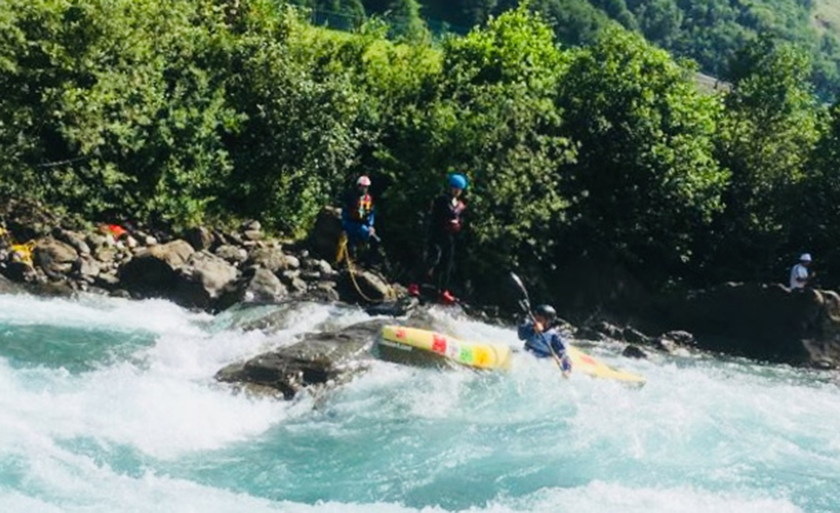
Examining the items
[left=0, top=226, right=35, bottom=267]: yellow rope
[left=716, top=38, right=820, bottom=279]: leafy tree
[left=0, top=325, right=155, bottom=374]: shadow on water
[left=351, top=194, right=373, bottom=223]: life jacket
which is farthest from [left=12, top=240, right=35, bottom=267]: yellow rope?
[left=716, top=38, right=820, bottom=279]: leafy tree

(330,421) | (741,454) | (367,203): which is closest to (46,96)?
(367,203)

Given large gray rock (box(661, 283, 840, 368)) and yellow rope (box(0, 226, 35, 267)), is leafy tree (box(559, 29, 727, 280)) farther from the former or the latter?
yellow rope (box(0, 226, 35, 267))

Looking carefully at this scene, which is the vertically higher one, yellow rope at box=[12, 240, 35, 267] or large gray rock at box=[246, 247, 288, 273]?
large gray rock at box=[246, 247, 288, 273]

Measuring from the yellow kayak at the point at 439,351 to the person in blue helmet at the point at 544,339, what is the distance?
0.28 m

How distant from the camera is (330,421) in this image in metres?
13.2

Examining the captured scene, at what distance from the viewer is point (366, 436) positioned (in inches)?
505

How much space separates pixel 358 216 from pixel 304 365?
657 centimetres

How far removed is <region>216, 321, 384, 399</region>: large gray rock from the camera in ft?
45.4

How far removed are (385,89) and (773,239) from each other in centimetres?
912

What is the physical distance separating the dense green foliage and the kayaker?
2.27m

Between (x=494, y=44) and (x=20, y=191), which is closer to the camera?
(x=20, y=191)

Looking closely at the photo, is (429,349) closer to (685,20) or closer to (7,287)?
(7,287)

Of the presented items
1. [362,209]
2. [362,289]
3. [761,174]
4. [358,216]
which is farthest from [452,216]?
[761,174]

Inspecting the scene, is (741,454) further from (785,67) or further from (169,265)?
(785,67)
